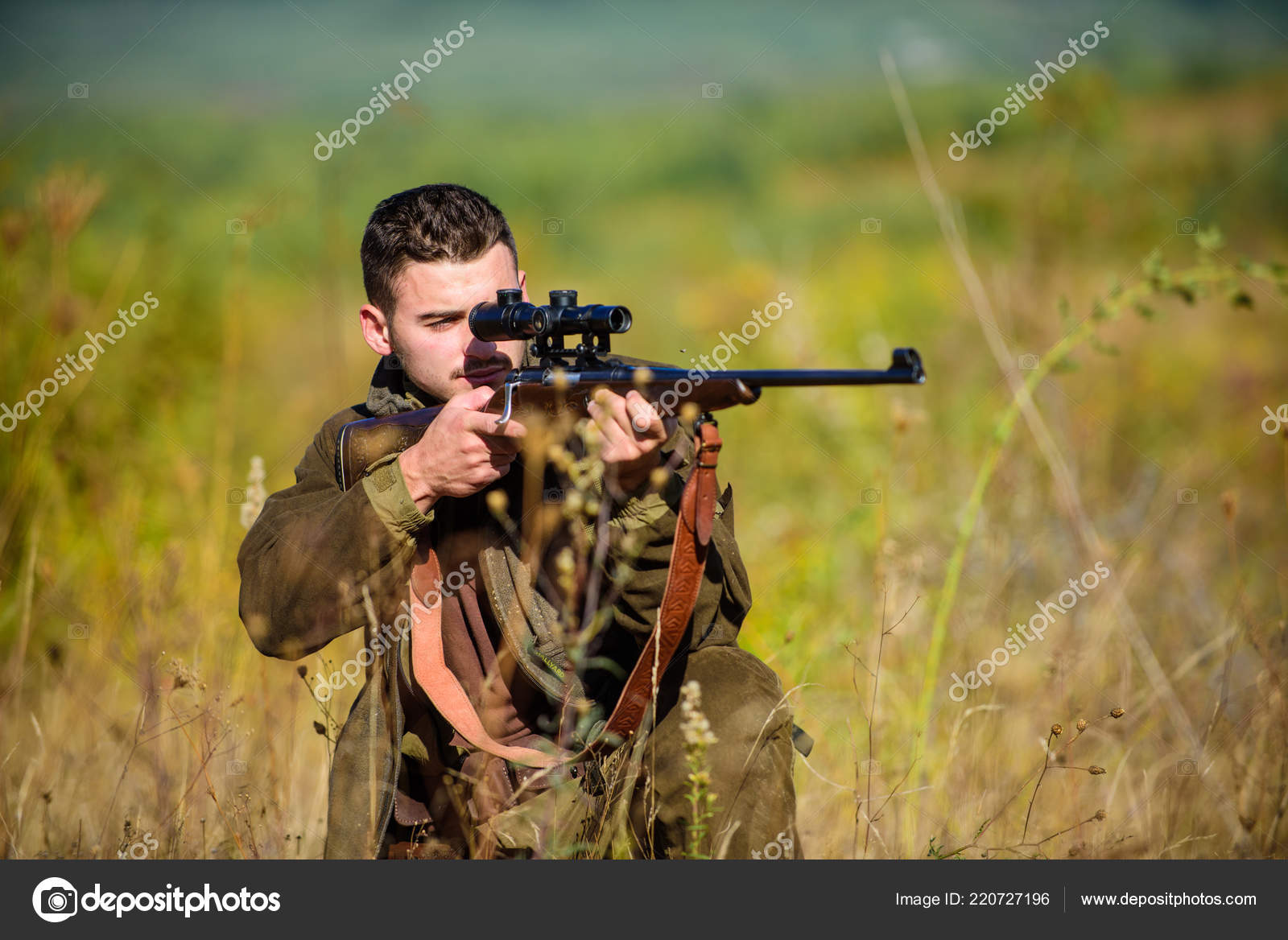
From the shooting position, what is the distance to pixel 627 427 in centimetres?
269

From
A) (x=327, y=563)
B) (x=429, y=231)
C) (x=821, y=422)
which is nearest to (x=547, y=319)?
(x=429, y=231)

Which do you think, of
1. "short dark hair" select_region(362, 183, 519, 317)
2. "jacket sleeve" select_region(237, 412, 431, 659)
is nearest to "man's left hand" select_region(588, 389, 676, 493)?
"jacket sleeve" select_region(237, 412, 431, 659)

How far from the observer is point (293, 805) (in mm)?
3816

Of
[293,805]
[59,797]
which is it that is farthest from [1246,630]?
[59,797]

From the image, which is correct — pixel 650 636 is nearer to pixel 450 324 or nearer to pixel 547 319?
pixel 547 319

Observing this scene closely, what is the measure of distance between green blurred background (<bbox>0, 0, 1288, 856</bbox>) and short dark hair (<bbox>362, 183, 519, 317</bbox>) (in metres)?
1.08

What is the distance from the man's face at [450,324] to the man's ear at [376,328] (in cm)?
8

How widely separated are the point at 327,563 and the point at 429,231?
1.03m

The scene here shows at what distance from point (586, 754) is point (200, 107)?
48.5 feet

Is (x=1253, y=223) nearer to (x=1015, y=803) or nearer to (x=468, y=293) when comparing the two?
(x=1015, y=803)

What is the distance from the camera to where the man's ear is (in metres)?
3.47
